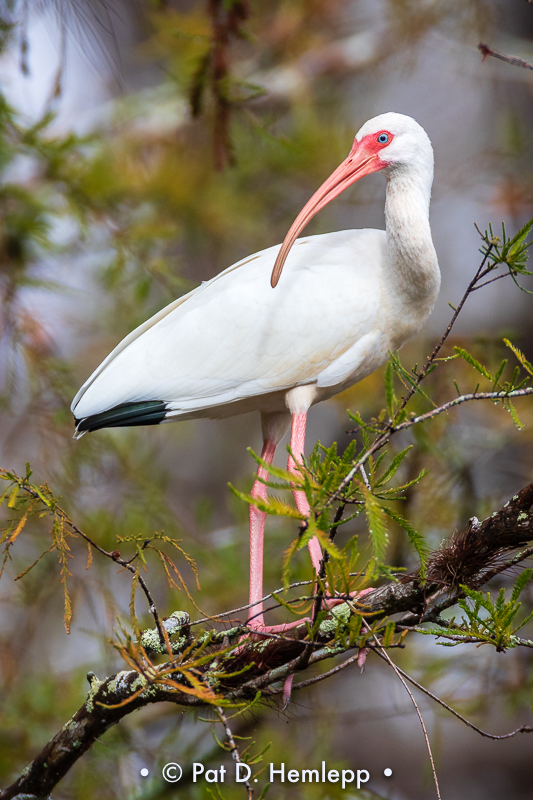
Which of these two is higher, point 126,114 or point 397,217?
point 126,114

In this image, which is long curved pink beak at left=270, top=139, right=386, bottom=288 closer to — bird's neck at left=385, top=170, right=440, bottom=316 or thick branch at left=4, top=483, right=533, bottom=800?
bird's neck at left=385, top=170, right=440, bottom=316

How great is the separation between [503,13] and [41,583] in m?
4.45

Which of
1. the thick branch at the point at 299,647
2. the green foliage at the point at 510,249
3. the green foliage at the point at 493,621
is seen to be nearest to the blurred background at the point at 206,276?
the thick branch at the point at 299,647

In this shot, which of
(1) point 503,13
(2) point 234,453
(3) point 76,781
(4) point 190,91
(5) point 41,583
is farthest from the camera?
(2) point 234,453

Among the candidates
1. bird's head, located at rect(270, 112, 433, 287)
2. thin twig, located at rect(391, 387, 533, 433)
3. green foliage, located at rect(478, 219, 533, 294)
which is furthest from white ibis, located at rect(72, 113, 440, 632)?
thin twig, located at rect(391, 387, 533, 433)

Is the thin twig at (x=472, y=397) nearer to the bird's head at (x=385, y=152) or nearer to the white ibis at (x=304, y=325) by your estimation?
the white ibis at (x=304, y=325)

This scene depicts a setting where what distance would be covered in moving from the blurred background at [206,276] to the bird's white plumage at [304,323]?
2.30 ft

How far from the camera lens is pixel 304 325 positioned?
7.10 feet

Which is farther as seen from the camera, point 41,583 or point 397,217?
point 41,583

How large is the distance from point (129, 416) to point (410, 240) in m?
0.95

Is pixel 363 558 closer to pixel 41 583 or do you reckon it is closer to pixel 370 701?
pixel 41 583

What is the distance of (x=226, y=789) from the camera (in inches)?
114

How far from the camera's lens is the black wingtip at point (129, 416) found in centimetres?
216

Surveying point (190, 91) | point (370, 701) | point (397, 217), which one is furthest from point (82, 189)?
point (370, 701)
